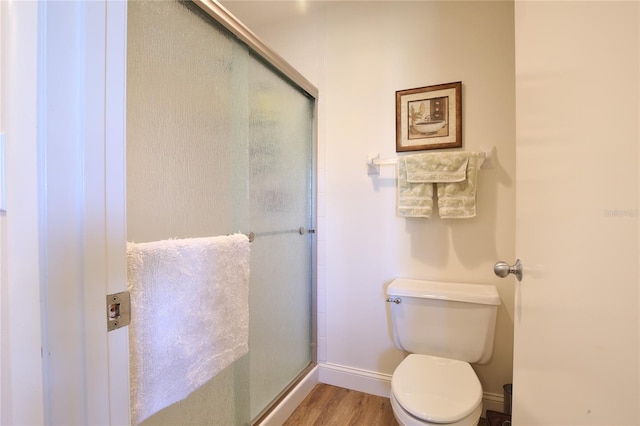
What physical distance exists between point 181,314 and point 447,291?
1117mm

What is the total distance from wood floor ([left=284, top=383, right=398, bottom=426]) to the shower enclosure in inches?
5.8

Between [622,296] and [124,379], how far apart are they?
2.41ft

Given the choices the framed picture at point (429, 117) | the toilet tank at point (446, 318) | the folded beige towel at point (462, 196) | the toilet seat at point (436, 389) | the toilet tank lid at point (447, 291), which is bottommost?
the toilet seat at point (436, 389)

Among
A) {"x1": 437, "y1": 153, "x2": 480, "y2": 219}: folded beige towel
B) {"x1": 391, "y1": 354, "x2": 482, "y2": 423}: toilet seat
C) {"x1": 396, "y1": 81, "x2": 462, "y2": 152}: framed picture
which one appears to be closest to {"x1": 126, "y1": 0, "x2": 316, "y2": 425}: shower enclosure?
{"x1": 396, "y1": 81, "x2": 462, "y2": 152}: framed picture

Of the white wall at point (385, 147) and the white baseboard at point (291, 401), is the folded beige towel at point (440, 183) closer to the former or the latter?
the white wall at point (385, 147)

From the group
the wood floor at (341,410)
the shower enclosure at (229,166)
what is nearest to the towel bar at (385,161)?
the shower enclosure at (229,166)

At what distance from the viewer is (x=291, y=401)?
1.48m

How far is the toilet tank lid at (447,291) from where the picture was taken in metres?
1.27

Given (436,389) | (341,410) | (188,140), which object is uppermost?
(188,140)

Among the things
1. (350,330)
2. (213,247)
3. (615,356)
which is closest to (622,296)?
(615,356)

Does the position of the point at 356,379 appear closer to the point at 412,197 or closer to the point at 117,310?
the point at 412,197

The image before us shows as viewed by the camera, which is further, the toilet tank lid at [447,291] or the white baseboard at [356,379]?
the white baseboard at [356,379]

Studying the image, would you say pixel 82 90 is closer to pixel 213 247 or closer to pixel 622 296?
pixel 213 247

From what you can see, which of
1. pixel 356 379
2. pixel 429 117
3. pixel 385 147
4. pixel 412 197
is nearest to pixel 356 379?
pixel 356 379
